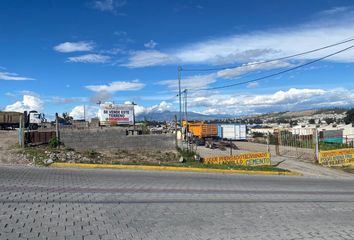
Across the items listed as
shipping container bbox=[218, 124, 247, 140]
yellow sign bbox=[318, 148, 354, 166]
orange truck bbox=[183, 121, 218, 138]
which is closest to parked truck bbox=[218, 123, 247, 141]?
shipping container bbox=[218, 124, 247, 140]

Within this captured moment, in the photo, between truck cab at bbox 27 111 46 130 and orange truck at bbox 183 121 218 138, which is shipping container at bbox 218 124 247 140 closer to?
orange truck at bbox 183 121 218 138

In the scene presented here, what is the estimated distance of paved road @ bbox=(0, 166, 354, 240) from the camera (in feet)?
20.5

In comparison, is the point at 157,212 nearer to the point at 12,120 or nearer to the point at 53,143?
the point at 53,143

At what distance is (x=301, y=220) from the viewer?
7.71m

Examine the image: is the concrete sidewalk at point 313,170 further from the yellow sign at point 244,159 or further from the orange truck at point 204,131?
the orange truck at point 204,131

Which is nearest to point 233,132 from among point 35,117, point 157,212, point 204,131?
point 204,131

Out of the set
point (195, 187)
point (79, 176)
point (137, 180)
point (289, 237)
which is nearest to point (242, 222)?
point (289, 237)

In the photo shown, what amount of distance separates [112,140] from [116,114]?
17864 millimetres

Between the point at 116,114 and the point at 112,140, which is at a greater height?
the point at 116,114

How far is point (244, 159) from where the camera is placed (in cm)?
2175

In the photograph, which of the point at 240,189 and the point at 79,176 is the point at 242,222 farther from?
the point at 79,176

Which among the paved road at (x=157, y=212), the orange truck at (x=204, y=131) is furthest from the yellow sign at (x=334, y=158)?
the orange truck at (x=204, y=131)

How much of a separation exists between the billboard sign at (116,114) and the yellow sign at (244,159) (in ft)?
65.6

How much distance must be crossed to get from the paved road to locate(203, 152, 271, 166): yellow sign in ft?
29.7
